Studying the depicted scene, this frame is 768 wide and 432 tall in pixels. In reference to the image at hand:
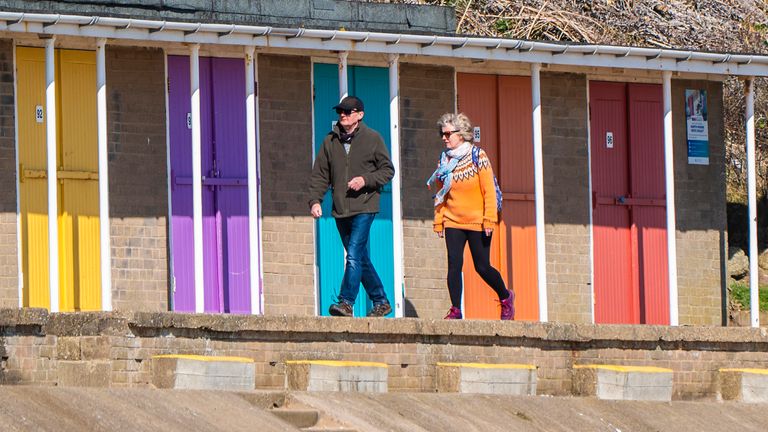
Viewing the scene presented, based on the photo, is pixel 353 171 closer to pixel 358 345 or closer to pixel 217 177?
pixel 358 345

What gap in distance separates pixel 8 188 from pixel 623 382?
18.3ft

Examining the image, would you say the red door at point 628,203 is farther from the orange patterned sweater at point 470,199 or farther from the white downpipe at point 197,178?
the white downpipe at point 197,178

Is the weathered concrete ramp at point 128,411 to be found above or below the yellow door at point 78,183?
below

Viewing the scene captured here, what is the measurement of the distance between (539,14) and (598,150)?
644 centimetres

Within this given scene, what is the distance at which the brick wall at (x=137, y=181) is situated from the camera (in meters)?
15.5

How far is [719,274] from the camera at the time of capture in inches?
711

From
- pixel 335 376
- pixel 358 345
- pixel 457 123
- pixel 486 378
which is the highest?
pixel 457 123

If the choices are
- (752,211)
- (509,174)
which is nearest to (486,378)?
(509,174)

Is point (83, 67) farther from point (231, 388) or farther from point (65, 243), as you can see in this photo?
point (231, 388)

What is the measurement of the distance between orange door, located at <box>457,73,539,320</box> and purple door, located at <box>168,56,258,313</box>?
2327 millimetres

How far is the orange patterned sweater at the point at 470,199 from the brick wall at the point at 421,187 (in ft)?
8.29

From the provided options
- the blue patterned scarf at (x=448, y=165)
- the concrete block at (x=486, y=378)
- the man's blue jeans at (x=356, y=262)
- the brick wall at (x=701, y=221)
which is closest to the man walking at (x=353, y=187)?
the man's blue jeans at (x=356, y=262)

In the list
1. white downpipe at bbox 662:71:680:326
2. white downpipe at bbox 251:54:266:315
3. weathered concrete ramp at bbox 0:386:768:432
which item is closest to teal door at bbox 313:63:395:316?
white downpipe at bbox 251:54:266:315

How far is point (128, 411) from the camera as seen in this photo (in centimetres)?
992
